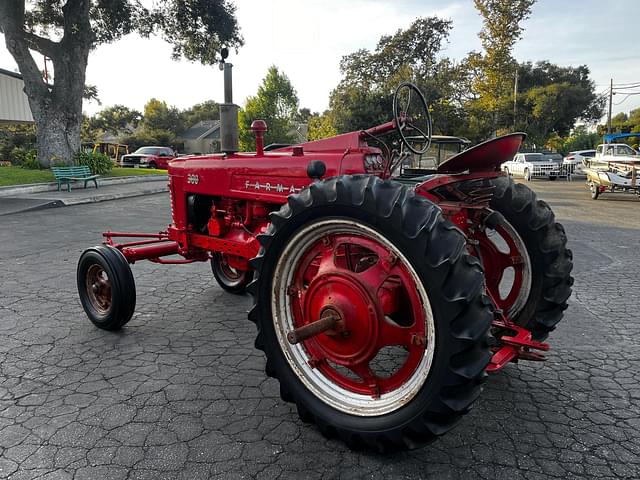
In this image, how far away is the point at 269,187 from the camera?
3371 millimetres

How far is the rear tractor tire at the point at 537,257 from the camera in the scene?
290cm

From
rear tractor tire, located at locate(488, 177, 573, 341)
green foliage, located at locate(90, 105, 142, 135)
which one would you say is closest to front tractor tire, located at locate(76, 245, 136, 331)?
rear tractor tire, located at locate(488, 177, 573, 341)

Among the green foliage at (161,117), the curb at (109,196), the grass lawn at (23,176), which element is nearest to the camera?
the curb at (109,196)

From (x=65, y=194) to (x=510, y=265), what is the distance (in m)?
14.1

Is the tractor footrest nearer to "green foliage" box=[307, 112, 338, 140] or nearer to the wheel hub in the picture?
the wheel hub

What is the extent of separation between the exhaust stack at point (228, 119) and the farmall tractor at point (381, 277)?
0.06 feet

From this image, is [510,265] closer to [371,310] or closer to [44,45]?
[371,310]

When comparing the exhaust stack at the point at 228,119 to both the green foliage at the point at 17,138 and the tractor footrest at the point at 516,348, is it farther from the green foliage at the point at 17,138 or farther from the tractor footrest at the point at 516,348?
the green foliage at the point at 17,138

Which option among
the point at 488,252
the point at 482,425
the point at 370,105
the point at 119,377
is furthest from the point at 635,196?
the point at 370,105

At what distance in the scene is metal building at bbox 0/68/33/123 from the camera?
69.8 feet

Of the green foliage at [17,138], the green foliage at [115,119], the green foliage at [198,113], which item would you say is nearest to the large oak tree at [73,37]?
the green foliage at [17,138]

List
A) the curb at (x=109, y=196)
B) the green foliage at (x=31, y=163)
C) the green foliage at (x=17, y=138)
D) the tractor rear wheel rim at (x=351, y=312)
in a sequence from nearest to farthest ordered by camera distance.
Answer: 1. the tractor rear wheel rim at (x=351, y=312)
2. the curb at (x=109, y=196)
3. the green foliage at (x=31, y=163)
4. the green foliage at (x=17, y=138)

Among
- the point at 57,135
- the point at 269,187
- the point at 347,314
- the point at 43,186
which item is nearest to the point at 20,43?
the point at 57,135

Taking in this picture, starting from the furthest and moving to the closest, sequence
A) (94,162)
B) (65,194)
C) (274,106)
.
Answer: (274,106) → (94,162) → (65,194)
